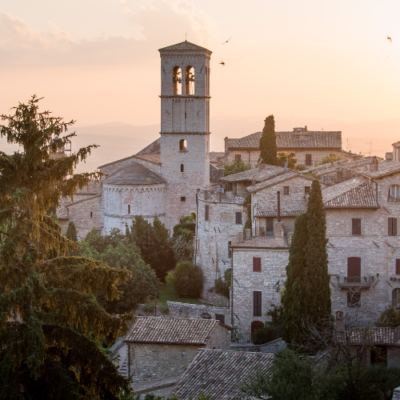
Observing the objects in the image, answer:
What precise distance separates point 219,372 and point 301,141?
48.5 m

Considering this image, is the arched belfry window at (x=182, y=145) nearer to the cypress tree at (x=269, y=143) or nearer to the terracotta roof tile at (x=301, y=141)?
the cypress tree at (x=269, y=143)

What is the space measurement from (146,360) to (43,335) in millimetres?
14085

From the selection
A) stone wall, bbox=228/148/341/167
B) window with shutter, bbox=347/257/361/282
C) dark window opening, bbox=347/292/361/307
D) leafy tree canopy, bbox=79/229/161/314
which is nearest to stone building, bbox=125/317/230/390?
leafy tree canopy, bbox=79/229/161/314

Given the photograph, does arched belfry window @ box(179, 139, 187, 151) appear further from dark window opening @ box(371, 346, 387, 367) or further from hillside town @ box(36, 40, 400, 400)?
dark window opening @ box(371, 346, 387, 367)

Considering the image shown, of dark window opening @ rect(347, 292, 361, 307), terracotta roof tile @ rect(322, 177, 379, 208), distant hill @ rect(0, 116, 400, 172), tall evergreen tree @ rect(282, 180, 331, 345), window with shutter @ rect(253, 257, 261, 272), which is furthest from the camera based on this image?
distant hill @ rect(0, 116, 400, 172)

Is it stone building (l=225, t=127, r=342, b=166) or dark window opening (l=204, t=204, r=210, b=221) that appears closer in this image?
dark window opening (l=204, t=204, r=210, b=221)

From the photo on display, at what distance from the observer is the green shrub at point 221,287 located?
124ft

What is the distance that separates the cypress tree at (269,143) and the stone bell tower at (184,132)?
6027 mm

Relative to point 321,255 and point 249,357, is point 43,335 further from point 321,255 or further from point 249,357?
point 321,255

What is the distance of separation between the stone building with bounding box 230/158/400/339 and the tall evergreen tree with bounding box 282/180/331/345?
2.68m

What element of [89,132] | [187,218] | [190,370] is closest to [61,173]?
[190,370]

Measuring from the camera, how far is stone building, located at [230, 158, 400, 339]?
32688 millimetres

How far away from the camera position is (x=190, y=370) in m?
24.4

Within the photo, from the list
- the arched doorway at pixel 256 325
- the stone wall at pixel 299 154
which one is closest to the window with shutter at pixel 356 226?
the arched doorway at pixel 256 325
